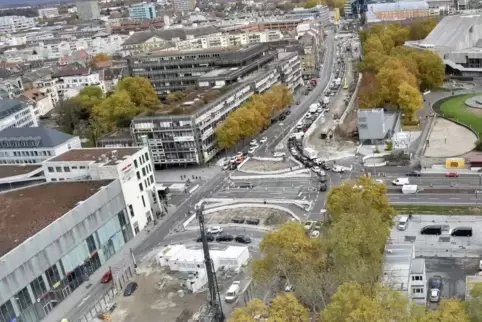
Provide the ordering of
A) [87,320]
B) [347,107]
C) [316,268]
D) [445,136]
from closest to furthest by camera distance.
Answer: [316,268]
[87,320]
[445,136]
[347,107]

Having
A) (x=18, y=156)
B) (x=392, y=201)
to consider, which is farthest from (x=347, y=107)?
(x=18, y=156)

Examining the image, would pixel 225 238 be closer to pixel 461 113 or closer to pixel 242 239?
pixel 242 239

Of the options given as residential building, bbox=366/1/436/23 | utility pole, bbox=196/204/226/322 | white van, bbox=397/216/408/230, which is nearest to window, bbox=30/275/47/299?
utility pole, bbox=196/204/226/322

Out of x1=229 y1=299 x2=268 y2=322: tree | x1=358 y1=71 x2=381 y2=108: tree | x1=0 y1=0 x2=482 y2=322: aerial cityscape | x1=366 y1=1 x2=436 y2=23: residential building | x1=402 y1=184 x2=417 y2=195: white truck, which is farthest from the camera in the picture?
x1=366 y1=1 x2=436 y2=23: residential building

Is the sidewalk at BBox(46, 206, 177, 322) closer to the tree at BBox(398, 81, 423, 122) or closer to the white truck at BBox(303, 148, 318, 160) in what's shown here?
the white truck at BBox(303, 148, 318, 160)

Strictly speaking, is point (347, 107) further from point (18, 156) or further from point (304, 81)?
point (18, 156)

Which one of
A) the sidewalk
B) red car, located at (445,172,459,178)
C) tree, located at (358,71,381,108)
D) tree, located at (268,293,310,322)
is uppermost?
tree, located at (268,293,310,322)

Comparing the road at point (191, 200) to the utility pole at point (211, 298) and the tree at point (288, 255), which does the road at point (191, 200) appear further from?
the tree at point (288, 255)

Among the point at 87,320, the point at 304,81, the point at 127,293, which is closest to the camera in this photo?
the point at 87,320
